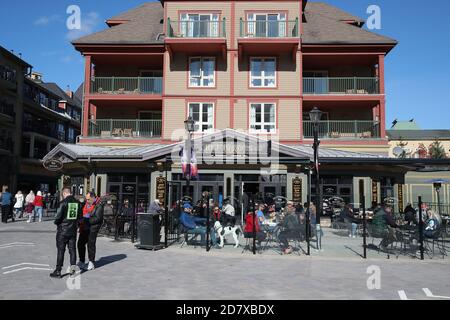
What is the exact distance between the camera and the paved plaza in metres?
7.30

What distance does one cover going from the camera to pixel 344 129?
1068 inches

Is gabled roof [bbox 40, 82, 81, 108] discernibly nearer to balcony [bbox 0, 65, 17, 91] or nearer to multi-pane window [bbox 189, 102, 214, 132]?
balcony [bbox 0, 65, 17, 91]

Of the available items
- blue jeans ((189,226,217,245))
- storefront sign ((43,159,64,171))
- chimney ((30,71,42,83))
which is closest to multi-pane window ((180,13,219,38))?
storefront sign ((43,159,64,171))

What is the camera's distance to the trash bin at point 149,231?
12.4 meters

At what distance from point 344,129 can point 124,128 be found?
48.5ft

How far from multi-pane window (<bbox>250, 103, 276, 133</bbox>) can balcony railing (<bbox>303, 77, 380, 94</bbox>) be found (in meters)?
2.82

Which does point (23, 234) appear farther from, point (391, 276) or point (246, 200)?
point (391, 276)

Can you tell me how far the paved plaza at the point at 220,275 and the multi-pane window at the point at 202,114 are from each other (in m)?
13.9

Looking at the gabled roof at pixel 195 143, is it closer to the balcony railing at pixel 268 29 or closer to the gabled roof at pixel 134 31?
the balcony railing at pixel 268 29

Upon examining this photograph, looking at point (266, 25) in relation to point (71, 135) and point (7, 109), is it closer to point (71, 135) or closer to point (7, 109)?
point (7, 109)

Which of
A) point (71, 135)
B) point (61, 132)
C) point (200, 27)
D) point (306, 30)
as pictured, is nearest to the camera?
point (200, 27)

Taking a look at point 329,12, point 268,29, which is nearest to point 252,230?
point 268,29

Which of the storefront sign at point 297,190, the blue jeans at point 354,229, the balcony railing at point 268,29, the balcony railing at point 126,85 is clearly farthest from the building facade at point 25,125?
the blue jeans at point 354,229

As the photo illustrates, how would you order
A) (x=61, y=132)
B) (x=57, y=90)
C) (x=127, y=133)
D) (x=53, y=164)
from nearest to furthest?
(x=53, y=164)
(x=127, y=133)
(x=61, y=132)
(x=57, y=90)
